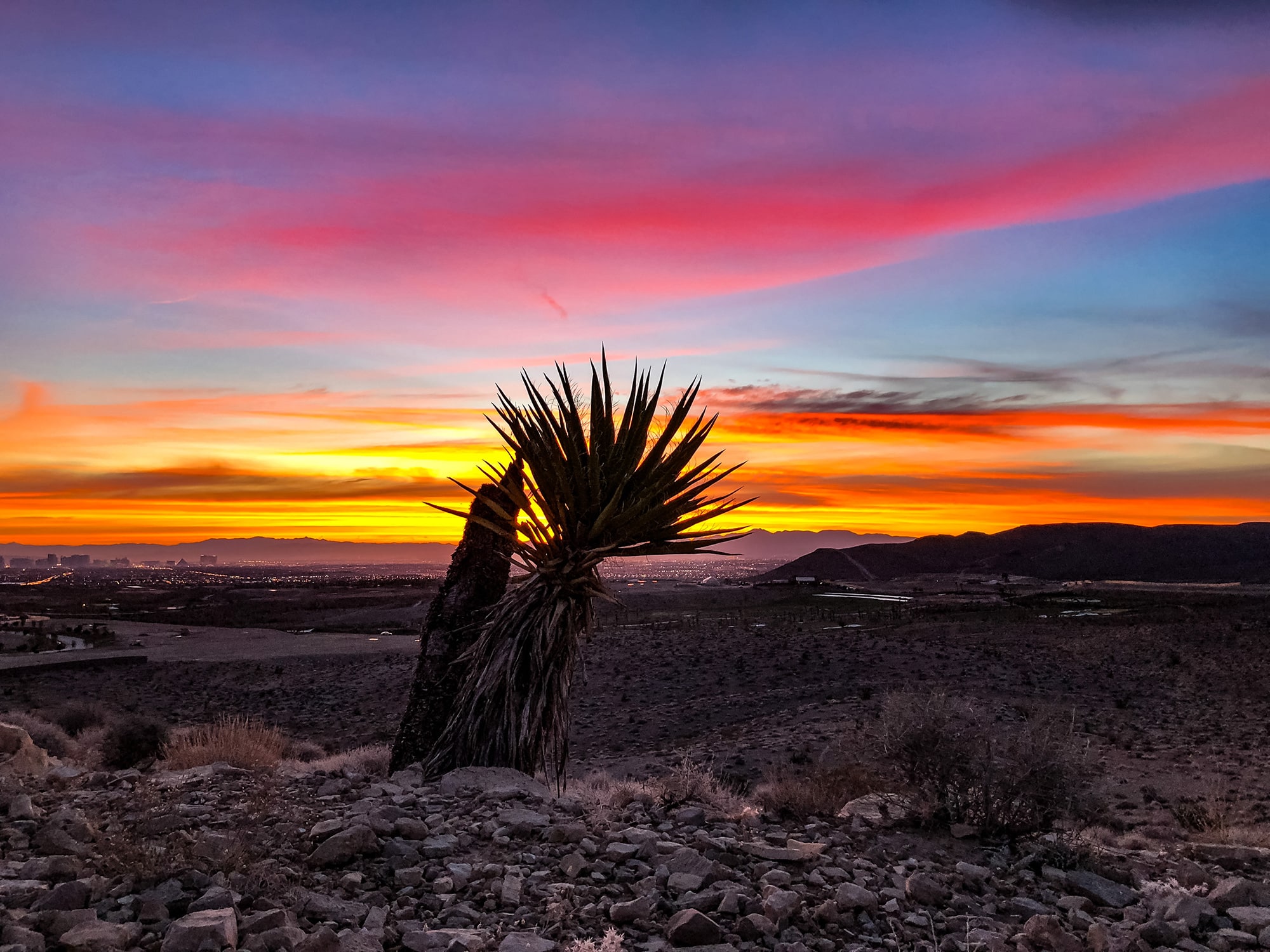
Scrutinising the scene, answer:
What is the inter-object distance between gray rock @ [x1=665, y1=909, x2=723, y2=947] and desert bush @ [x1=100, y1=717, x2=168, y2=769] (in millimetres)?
9523

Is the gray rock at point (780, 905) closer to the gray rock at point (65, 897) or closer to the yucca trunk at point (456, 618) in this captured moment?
the gray rock at point (65, 897)

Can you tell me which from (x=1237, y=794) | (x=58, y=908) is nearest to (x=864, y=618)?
(x=1237, y=794)

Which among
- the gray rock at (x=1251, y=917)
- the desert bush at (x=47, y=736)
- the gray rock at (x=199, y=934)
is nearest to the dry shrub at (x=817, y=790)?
the gray rock at (x=1251, y=917)

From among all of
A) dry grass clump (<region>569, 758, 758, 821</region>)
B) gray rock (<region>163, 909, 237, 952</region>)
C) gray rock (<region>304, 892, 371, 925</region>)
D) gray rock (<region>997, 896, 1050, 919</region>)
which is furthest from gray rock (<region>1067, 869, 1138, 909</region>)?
gray rock (<region>163, 909, 237, 952</region>)

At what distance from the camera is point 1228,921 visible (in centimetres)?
532

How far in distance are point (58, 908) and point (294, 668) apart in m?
30.4

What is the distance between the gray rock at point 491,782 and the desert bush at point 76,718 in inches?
443

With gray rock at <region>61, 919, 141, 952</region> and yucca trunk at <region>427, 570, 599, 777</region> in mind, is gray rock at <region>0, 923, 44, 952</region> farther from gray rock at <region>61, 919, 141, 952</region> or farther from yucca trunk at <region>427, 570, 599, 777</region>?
yucca trunk at <region>427, 570, 599, 777</region>

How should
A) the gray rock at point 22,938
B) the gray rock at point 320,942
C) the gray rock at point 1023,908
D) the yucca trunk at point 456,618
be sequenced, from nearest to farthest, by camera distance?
1. the gray rock at point 22,938
2. the gray rock at point 320,942
3. the gray rock at point 1023,908
4. the yucca trunk at point 456,618

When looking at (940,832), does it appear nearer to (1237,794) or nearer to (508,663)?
(508,663)

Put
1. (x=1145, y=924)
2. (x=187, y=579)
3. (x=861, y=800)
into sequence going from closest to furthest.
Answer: (x=1145, y=924), (x=861, y=800), (x=187, y=579)

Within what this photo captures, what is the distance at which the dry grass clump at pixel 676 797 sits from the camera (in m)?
7.44

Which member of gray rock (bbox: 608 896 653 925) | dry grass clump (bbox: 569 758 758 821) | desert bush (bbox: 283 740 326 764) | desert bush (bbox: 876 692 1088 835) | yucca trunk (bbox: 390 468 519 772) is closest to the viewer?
gray rock (bbox: 608 896 653 925)

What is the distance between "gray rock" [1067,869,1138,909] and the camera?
5637 mm
